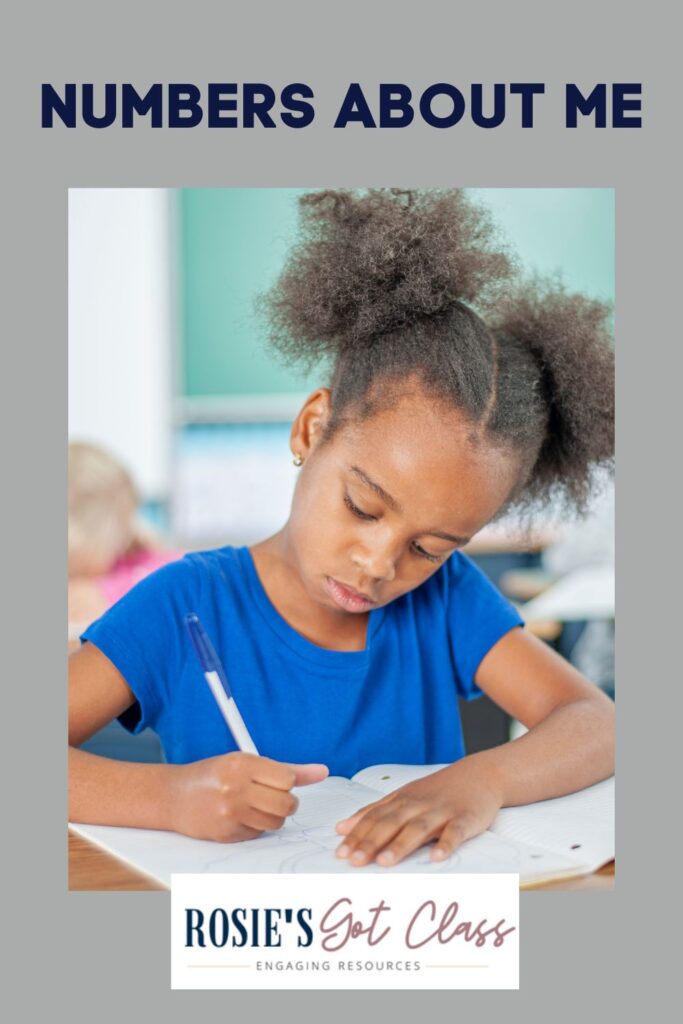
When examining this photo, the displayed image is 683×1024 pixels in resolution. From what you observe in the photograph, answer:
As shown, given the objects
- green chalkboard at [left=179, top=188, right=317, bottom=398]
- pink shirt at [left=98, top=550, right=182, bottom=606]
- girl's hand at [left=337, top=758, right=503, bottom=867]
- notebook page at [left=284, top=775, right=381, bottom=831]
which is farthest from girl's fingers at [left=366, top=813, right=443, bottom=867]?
pink shirt at [left=98, top=550, right=182, bottom=606]

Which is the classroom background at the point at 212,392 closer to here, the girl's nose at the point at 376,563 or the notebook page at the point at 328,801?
the girl's nose at the point at 376,563

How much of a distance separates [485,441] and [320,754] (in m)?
0.49

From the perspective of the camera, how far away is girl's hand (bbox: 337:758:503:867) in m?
1.25

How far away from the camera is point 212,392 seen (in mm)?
3328

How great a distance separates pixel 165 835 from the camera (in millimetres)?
1314

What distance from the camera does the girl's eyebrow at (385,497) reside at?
1400 mm

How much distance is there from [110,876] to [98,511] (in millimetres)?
1171

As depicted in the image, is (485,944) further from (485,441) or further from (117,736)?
(117,736)

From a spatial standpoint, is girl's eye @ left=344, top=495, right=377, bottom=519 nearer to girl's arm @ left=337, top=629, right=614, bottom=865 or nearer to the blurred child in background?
girl's arm @ left=337, top=629, right=614, bottom=865

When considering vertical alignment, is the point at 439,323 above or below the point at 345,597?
above

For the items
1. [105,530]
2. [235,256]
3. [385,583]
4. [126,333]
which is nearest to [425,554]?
[385,583]

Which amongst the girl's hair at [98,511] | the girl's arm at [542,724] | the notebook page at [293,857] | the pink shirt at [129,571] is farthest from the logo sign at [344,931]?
the girl's hair at [98,511]

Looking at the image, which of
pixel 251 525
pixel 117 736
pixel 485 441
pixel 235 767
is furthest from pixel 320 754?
pixel 251 525

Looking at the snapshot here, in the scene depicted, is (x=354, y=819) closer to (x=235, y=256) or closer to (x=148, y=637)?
(x=148, y=637)
